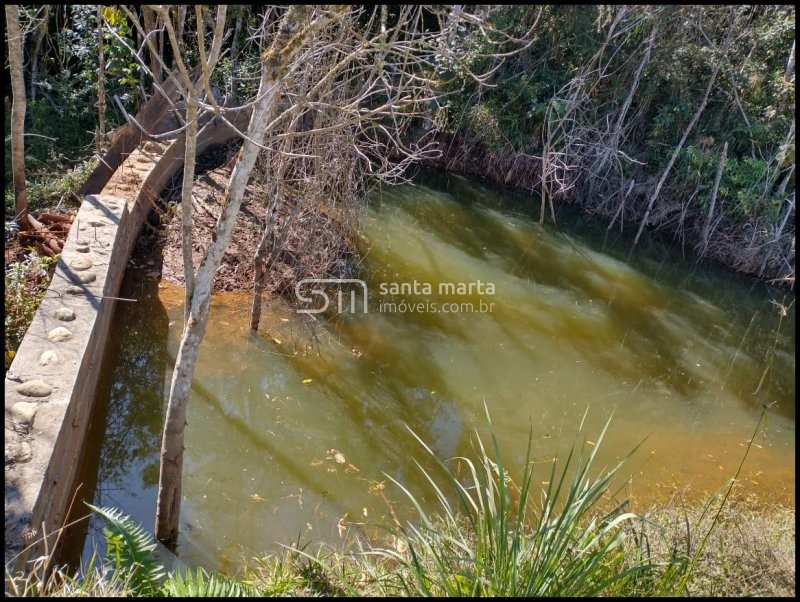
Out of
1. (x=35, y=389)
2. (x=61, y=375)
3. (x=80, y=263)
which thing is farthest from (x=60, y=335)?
(x=80, y=263)

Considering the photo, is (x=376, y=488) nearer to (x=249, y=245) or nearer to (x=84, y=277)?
(x=84, y=277)

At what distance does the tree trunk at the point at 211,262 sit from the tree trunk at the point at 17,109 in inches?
122

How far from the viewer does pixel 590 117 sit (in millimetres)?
10422

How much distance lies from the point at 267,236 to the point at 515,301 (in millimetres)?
3396

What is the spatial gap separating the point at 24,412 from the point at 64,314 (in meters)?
1.07

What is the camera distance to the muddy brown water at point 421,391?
393 centimetres

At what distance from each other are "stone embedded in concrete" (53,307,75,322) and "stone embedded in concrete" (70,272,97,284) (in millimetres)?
462

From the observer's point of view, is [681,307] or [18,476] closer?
[18,476]

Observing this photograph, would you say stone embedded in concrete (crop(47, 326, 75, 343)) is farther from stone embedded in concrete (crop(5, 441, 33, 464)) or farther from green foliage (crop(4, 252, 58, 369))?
stone embedded in concrete (crop(5, 441, 33, 464))

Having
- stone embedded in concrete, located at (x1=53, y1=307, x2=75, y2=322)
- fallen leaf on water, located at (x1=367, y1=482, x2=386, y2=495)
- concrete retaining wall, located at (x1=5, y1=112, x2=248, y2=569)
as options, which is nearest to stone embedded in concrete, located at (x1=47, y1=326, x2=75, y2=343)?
concrete retaining wall, located at (x1=5, y1=112, x2=248, y2=569)

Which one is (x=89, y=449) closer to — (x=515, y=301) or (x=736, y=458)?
(x=515, y=301)

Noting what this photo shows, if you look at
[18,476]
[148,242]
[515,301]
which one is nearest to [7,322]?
[18,476]

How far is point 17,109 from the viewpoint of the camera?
4.80 meters

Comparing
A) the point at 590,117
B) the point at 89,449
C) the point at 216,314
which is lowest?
the point at 89,449
